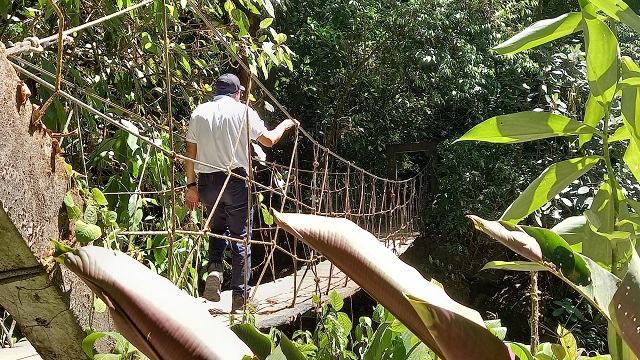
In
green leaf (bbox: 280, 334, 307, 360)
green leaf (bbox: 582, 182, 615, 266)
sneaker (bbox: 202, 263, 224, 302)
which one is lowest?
sneaker (bbox: 202, 263, 224, 302)

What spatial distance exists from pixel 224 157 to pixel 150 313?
1876 millimetres

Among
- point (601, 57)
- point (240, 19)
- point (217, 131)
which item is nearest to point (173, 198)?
point (601, 57)

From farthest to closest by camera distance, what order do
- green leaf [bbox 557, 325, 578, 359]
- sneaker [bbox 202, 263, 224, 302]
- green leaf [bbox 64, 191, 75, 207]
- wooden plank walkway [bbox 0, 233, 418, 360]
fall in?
sneaker [bbox 202, 263, 224, 302] → wooden plank walkway [bbox 0, 233, 418, 360] → green leaf [bbox 64, 191, 75, 207] → green leaf [bbox 557, 325, 578, 359]

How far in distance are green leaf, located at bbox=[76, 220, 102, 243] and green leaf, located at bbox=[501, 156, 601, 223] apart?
0.57 metres

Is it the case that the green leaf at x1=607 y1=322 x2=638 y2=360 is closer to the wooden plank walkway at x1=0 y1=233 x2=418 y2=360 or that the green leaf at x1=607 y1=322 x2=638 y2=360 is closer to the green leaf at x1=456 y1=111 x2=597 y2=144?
the green leaf at x1=456 y1=111 x2=597 y2=144

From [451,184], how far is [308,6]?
7.82 ft

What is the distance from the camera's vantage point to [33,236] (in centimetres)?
69

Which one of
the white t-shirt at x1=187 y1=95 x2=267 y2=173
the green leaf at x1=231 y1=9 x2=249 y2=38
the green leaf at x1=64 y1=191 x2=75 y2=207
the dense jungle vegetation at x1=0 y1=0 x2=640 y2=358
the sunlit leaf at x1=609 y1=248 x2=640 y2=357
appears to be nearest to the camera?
the sunlit leaf at x1=609 y1=248 x2=640 y2=357

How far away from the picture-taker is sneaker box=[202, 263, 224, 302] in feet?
7.39

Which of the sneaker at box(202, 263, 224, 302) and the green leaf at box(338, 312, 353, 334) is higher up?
the green leaf at box(338, 312, 353, 334)

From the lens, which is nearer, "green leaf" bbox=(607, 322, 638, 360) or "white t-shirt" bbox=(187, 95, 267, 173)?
"green leaf" bbox=(607, 322, 638, 360)

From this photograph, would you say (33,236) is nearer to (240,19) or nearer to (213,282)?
(240,19)

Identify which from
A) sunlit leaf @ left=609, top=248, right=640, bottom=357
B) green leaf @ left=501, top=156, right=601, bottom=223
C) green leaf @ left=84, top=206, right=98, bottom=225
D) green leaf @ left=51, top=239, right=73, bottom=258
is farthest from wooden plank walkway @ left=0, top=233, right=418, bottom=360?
sunlit leaf @ left=609, top=248, right=640, bottom=357

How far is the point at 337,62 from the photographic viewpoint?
6.75 metres
